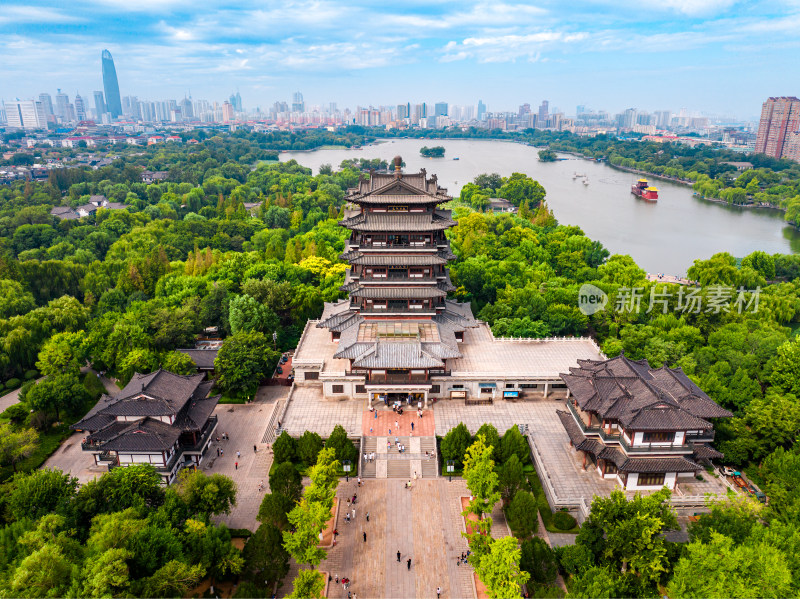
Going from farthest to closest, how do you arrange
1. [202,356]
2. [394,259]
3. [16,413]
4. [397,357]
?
[202,356] → [394,259] → [16,413] → [397,357]

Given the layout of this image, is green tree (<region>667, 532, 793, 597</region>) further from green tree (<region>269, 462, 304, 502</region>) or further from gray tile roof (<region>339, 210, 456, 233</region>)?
gray tile roof (<region>339, 210, 456, 233</region>)

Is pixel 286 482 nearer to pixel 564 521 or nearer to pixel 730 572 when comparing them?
pixel 564 521

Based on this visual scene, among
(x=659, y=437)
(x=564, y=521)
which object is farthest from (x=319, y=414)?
(x=659, y=437)

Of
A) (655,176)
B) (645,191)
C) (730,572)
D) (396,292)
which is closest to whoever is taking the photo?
(730,572)

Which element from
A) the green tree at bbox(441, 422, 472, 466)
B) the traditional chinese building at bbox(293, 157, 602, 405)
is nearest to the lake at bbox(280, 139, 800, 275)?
the traditional chinese building at bbox(293, 157, 602, 405)

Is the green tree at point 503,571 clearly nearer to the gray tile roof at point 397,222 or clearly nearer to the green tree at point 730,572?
the green tree at point 730,572

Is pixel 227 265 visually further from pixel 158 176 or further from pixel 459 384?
pixel 158 176

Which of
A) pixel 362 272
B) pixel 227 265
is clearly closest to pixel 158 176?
pixel 227 265
